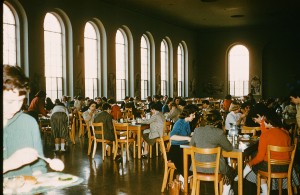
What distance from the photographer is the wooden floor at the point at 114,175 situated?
242 inches

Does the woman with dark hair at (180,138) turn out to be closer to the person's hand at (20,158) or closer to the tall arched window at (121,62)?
the person's hand at (20,158)

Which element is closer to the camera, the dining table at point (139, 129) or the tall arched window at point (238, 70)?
the dining table at point (139, 129)

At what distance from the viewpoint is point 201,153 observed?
4.87 meters

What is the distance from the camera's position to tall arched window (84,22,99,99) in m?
17.3

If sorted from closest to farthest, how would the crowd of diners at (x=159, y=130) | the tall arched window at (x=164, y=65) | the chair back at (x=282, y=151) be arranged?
the crowd of diners at (x=159, y=130)
the chair back at (x=282, y=151)
the tall arched window at (x=164, y=65)

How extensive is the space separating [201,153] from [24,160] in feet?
9.79

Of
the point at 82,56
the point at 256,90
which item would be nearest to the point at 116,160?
the point at 82,56

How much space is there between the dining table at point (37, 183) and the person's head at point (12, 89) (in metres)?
0.44

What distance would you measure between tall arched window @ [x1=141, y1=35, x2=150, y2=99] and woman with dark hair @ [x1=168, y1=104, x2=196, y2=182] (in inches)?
602

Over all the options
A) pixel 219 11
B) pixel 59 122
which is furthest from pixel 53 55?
pixel 219 11

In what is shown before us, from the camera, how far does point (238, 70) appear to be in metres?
26.5

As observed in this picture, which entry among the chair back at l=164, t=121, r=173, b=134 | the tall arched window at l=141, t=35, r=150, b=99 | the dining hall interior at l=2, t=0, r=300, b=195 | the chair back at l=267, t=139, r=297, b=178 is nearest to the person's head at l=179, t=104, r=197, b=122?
the dining hall interior at l=2, t=0, r=300, b=195

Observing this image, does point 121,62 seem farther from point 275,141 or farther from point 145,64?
point 275,141

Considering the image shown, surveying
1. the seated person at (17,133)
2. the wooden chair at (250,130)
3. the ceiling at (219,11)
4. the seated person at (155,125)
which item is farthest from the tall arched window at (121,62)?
the seated person at (17,133)
